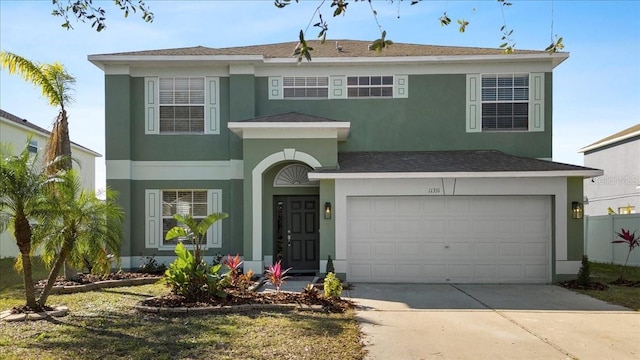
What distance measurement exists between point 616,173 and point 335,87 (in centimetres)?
1695

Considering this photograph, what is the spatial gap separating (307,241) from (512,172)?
605cm

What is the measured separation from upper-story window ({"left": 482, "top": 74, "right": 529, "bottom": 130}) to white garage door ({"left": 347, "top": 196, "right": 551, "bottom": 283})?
305cm

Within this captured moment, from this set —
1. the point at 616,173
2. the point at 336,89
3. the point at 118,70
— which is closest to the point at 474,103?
the point at 336,89

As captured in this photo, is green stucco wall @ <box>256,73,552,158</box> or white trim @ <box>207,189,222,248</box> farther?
green stucco wall @ <box>256,73,552,158</box>

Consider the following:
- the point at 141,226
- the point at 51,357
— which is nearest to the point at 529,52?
the point at 141,226

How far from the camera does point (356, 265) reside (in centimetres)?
1425

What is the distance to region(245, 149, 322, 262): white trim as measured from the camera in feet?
48.1

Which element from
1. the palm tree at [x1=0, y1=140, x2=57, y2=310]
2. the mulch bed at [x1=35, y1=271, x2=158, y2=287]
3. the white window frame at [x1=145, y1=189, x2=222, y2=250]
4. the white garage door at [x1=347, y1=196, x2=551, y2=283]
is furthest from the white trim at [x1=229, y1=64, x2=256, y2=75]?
the palm tree at [x1=0, y1=140, x2=57, y2=310]

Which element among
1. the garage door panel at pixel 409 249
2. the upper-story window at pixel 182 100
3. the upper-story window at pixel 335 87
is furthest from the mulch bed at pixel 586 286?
the upper-story window at pixel 182 100

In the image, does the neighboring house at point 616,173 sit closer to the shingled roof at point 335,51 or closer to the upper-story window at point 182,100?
the shingled roof at point 335,51

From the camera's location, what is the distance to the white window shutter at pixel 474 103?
53.6 feet

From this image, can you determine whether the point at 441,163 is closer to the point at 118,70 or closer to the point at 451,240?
the point at 451,240

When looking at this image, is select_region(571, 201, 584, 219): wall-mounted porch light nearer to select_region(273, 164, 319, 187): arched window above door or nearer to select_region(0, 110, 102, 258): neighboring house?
select_region(273, 164, 319, 187): arched window above door

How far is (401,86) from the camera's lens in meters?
16.5
